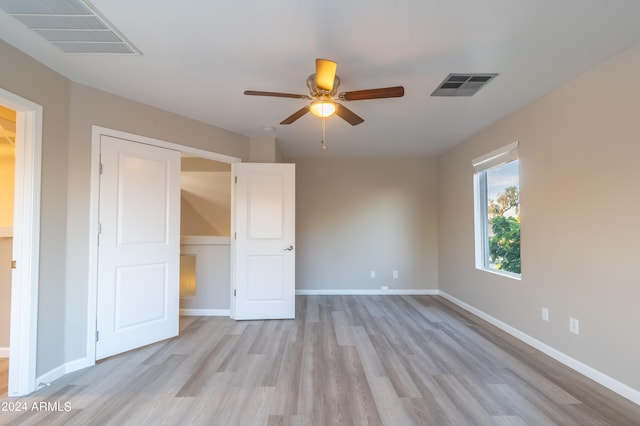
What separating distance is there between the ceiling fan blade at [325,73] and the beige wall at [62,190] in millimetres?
2131

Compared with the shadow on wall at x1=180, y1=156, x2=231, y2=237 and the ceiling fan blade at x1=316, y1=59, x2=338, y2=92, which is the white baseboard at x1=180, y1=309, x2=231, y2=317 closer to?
the shadow on wall at x1=180, y1=156, x2=231, y2=237

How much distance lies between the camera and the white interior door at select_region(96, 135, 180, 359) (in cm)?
271

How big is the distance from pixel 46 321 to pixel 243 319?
195 centimetres

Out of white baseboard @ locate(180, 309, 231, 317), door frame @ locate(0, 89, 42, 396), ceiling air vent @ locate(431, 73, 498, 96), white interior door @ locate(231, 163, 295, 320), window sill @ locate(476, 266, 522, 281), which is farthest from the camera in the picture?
white baseboard @ locate(180, 309, 231, 317)

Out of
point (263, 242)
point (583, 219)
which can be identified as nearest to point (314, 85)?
point (263, 242)

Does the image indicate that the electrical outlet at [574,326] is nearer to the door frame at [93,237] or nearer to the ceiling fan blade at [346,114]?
the ceiling fan blade at [346,114]

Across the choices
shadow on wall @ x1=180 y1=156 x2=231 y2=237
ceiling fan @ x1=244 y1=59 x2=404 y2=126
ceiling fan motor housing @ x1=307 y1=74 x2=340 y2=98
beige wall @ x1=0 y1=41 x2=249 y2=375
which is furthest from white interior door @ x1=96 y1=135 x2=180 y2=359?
shadow on wall @ x1=180 y1=156 x2=231 y2=237

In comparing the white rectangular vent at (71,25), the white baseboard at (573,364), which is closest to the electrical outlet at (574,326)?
the white baseboard at (573,364)

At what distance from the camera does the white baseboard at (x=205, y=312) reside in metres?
3.94

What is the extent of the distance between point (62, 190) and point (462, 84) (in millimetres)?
3559

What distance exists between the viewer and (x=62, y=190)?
2424 mm

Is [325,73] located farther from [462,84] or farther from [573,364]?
[573,364]

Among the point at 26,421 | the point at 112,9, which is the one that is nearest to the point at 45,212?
the point at 26,421

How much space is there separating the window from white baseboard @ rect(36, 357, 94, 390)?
4.41 meters
